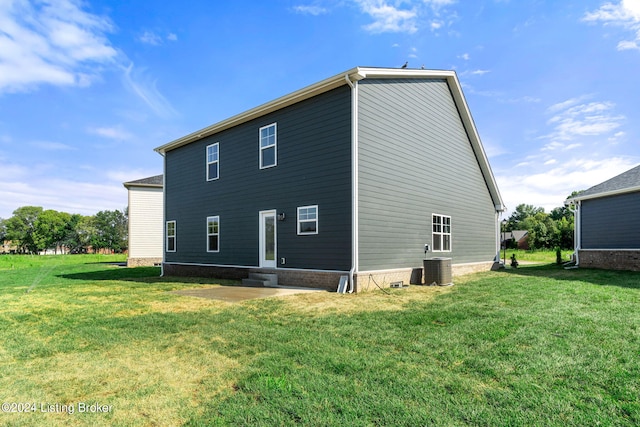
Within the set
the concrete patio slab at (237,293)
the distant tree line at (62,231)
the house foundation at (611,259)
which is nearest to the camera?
the concrete patio slab at (237,293)

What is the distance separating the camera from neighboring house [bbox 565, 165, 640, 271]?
46.0 feet

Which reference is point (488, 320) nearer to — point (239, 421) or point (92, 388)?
point (239, 421)

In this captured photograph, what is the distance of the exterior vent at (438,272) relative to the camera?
995 centimetres

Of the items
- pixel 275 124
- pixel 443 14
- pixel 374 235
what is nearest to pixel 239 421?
pixel 374 235

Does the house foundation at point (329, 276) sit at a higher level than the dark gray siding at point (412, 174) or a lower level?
lower

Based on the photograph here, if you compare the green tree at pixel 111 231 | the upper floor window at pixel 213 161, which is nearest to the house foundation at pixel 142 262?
the upper floor window at pixel 213 161

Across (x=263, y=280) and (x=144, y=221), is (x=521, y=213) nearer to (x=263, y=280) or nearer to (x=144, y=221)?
(x=144, y=221)

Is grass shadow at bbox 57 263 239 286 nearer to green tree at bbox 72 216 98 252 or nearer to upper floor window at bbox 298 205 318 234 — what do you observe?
upper floor window at bbox 298 205 318 234

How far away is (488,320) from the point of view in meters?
5.36

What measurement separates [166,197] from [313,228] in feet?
30.0

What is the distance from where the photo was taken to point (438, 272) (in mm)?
9953

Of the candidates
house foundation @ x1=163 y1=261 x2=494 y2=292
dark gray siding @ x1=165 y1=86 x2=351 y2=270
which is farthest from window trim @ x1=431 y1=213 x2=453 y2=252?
dark gray siding @ x1=165 y1=86 x2=351 y2=270

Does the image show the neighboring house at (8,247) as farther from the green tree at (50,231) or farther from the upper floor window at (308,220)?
the upper floor window at (308,220)

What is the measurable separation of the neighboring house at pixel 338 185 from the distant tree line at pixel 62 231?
202 ft
